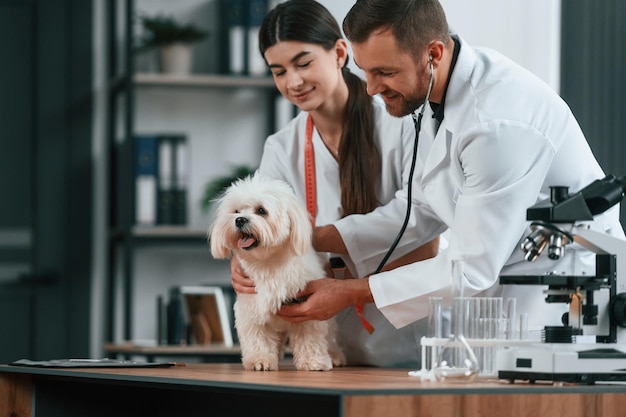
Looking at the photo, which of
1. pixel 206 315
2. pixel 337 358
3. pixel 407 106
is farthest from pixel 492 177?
pixel 206 315

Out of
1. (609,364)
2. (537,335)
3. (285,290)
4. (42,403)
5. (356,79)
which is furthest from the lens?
(356,79)

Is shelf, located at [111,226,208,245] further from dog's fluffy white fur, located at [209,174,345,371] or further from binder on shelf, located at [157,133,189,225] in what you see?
dog's fluffy white fur, located at [209,174,345,371]

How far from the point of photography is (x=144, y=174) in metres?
4.53

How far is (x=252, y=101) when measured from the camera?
194 inches

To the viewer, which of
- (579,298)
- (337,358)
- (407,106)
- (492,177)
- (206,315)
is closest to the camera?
(579,298)

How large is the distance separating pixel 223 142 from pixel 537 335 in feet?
10.5

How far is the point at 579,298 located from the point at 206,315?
9.27 feet

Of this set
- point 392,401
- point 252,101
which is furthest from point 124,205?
point 392,401

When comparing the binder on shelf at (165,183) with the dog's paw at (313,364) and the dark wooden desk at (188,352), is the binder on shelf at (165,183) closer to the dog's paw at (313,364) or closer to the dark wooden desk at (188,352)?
the dark wooden desk at (188,352)

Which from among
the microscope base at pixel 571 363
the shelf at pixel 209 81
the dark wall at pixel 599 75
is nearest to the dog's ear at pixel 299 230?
the microscope base at pixel 571 363

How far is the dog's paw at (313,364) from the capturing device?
7.08 ft

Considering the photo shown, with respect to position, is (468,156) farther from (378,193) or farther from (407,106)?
Answer: (378,193)

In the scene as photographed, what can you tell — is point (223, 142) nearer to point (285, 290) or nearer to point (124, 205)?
point (124, 205)

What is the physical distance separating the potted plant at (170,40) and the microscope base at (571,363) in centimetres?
331
